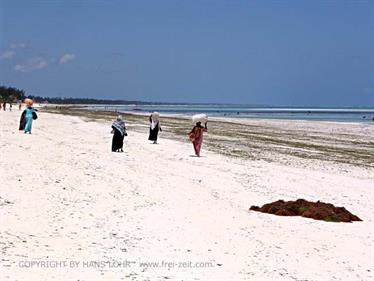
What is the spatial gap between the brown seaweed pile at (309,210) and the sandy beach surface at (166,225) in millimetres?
284

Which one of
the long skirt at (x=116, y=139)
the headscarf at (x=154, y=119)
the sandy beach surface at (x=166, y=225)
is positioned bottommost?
the sandy beach surface at (x=166, y=225)

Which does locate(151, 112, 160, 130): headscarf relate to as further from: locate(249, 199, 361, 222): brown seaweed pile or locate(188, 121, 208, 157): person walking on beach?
locate(249, 199, 361, 222): brown seaweed pile

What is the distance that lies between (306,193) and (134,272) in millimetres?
8801

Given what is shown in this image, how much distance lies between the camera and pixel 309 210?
12.1m

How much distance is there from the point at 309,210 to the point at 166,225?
3391 mm

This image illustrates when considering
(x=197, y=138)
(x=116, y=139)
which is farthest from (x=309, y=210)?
(x=116, y=139)

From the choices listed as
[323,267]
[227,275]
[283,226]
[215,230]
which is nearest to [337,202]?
[283,226]

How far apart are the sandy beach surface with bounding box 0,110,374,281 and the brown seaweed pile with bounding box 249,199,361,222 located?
0.28m

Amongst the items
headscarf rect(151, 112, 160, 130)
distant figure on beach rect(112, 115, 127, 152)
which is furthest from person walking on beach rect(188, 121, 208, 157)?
headscarf rect(151, 112, 160, 130)

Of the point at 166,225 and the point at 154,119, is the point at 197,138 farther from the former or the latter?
the point at 166,225

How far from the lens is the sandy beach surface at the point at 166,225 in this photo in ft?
25.9

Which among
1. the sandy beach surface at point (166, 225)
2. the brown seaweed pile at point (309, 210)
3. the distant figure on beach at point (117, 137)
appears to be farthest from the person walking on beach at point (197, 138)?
the brown seaweed pile at point (309, 210)

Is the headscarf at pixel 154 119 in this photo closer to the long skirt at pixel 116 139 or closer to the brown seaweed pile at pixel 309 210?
the long skirt at pixel 116 139

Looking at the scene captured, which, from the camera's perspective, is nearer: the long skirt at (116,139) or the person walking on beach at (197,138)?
the long skirt at (116,139)
